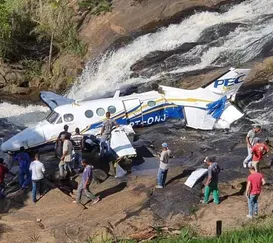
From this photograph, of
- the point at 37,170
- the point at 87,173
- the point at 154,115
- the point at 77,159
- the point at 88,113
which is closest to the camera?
the point at 87,173

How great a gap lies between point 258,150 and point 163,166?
279cm

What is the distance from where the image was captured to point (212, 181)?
16562mm

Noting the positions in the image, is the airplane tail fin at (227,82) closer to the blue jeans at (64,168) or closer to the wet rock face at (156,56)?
the wet rock face at (156,56)

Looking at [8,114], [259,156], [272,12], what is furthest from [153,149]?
[272,12]

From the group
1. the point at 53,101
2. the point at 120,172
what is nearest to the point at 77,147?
the point at 120,172

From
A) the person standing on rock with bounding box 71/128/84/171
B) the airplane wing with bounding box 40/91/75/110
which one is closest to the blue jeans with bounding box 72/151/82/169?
the person standing on rock with bounding box 71/128/84/171

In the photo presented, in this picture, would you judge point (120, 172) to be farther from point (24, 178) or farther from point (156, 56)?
point (156, 56)

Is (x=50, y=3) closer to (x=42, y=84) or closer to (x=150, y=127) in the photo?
(x=42, y=84)

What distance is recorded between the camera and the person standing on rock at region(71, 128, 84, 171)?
20.4m

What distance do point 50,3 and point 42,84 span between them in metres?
6.14

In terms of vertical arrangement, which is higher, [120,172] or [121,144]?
[121,144]

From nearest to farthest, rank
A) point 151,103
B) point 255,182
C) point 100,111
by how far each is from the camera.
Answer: point 255,182, point 100,111, point 151,103

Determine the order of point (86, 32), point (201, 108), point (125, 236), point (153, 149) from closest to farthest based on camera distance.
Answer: point (125, 236) → point (153, 149) → point (201, 108) → point (86, 32)

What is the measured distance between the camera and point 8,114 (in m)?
30.0
